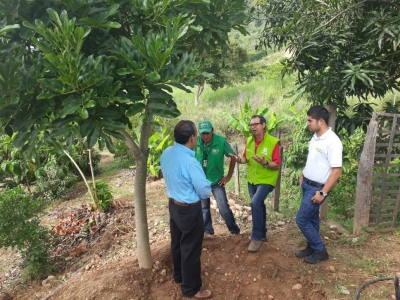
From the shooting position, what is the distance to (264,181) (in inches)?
150

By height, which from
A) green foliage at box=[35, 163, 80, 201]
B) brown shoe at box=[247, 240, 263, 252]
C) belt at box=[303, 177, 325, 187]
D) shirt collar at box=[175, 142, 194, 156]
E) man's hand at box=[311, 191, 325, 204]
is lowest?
green foliage at box=[35, 163, 80, 201]

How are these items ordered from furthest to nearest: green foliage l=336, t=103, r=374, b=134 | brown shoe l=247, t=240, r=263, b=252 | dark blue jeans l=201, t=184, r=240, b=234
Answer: green foliage l=336, t=103, r=374, b=134
dark blue jeans l=201, t=184, r=240, b=234
brown shoe l=247, t=240, r=263, b=252

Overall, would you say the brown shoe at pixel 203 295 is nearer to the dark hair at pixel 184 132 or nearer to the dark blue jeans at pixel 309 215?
the dark blue jeans at pixel 309 215

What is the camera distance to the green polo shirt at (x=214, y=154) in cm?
398

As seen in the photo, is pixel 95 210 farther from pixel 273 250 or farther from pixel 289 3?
pixel 289 3

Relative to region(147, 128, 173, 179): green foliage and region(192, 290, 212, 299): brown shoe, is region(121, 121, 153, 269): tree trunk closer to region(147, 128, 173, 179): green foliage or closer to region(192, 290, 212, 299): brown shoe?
region(192, 290, 212, 299): brown shoe

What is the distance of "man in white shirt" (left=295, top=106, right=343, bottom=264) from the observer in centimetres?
330

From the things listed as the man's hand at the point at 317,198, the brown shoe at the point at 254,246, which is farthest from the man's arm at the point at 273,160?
the brown shoe at the point at 254,246

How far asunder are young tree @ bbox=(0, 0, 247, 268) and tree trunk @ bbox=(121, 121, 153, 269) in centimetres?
83

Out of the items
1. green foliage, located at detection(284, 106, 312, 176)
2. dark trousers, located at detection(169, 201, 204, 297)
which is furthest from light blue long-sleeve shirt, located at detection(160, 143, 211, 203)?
green foliage, located at detection(284, 106, 312, 176)

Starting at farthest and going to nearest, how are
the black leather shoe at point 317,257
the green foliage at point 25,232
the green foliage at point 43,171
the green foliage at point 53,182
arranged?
the green foliage at point 53,182 < the green foliage at point 43,171 < the green foliage at point 25,232 < the black leather shoe at point 317,257

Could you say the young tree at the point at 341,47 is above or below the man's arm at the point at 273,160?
above

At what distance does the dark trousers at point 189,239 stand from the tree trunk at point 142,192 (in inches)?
14.1

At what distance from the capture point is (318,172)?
3447 mm
